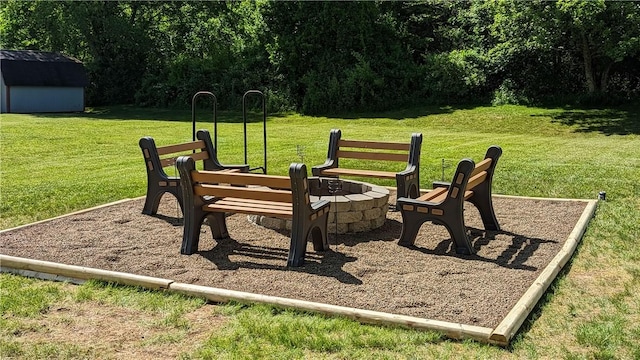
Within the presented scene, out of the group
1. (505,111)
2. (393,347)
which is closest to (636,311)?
(393,347)

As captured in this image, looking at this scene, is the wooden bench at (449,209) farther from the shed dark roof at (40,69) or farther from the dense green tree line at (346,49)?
the shed dark roof at (40,69)

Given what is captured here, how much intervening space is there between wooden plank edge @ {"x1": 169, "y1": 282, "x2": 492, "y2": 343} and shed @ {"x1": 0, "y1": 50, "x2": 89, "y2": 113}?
35.2m

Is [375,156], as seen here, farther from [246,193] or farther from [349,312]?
[349,312]

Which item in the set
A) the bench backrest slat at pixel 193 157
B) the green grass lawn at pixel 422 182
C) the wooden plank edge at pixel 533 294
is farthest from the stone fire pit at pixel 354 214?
the green grass lawn at pixel 422 182

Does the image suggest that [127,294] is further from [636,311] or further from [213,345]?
[636,311]

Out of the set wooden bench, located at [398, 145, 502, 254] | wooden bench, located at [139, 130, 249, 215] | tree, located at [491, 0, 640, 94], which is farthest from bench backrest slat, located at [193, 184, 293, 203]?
→ tree, located at [491, 0, 640, 94]

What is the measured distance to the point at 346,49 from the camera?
3281 cm

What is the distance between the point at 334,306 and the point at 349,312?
157 mm

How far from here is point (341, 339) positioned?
4398 mm

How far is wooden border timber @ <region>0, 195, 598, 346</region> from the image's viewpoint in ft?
14.6

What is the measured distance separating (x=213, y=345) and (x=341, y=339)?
87 cm

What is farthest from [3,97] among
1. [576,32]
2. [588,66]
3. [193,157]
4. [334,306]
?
[334,306]

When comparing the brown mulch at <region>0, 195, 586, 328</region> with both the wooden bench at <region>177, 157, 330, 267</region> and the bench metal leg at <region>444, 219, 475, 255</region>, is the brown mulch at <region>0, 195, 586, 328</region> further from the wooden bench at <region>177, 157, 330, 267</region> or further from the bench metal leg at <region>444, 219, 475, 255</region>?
the wooden bench at <region>177, 157, 330, 267</region>

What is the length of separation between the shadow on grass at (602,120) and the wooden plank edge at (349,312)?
1946 cm
